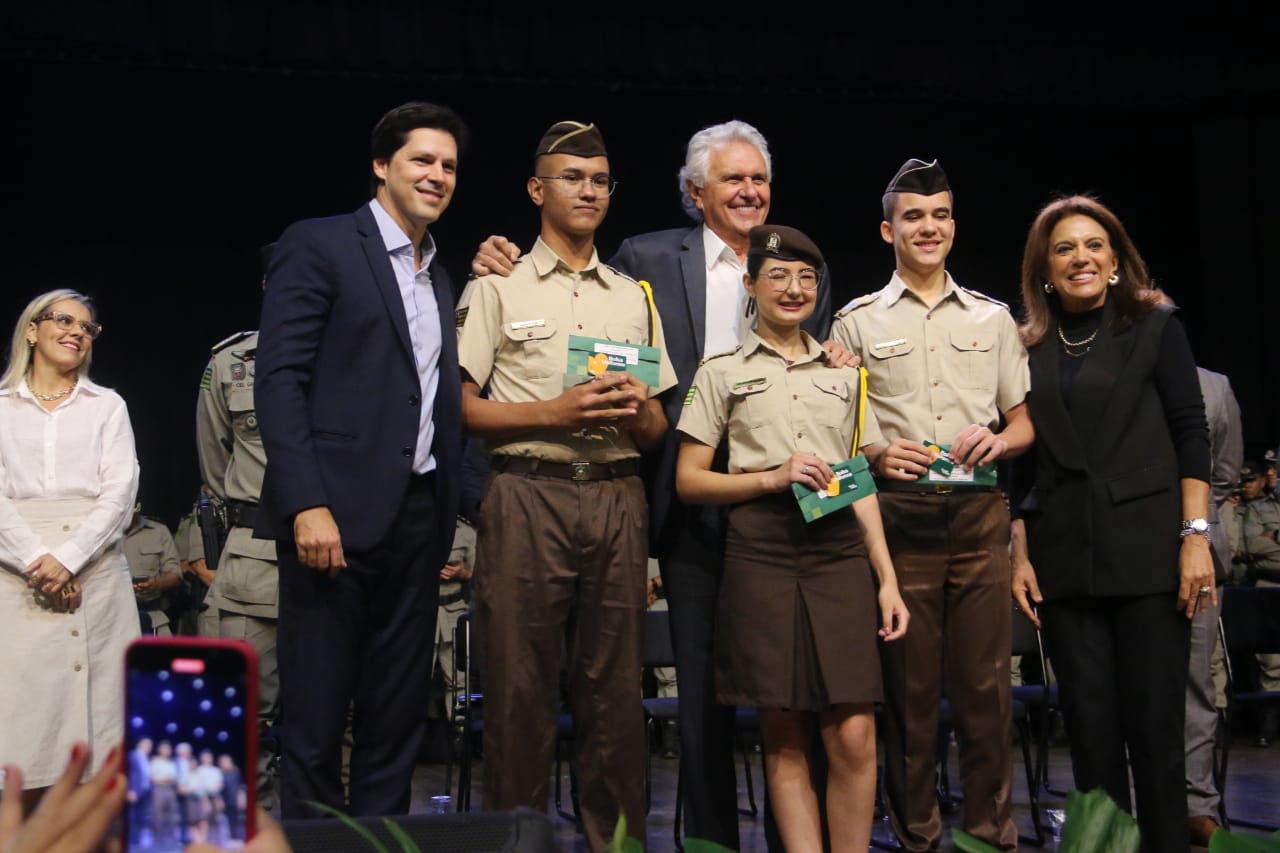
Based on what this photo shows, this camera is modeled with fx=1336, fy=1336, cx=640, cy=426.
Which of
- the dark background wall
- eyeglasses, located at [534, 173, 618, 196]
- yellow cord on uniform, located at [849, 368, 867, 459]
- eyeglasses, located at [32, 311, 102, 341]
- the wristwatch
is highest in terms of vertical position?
the dark background wall

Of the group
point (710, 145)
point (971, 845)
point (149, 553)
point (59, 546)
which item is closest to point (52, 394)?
point (59, 546)

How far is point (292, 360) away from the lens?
110 inches

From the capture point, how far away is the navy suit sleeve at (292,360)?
273 centimetres

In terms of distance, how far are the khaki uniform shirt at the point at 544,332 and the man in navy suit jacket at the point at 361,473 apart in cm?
13

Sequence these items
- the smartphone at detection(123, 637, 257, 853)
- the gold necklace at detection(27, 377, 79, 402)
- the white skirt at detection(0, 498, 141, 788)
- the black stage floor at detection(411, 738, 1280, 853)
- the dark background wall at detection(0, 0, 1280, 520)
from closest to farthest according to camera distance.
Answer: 1. the smartphone at detection(123, 637, 257, 853)
2. the white skirt at detection(0, 498, 141, 788)
3. the gold necklace at detection(27, 377, 79, 402)
4. the black stage floor at detection(411, 738, 1280, 853)
5. the dark background wall at detection(0, 0, 1280, 520)

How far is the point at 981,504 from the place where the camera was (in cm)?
319

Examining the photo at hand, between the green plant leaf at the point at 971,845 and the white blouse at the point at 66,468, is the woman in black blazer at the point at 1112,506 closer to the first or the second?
the green plant leaf at the point at 971,845

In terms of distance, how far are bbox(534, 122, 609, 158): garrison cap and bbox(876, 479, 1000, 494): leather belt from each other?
103 centimetres

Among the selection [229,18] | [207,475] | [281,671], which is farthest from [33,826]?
[229,18]

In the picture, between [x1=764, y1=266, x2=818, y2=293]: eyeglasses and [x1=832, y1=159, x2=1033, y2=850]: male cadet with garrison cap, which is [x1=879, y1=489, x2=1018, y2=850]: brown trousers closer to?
[x1=832, y1=159, x2=1033, y2=850]: male cadet with garrison cap

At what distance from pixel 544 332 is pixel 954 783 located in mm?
4019

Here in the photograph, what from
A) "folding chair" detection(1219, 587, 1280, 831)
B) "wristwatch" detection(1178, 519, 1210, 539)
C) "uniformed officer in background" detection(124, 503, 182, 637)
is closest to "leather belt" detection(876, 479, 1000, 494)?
"wristwatch" detection(1178, 519, 1210, 539)

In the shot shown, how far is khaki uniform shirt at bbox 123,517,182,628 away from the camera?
23.5 ft

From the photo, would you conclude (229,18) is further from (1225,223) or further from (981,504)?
(1225,223)
